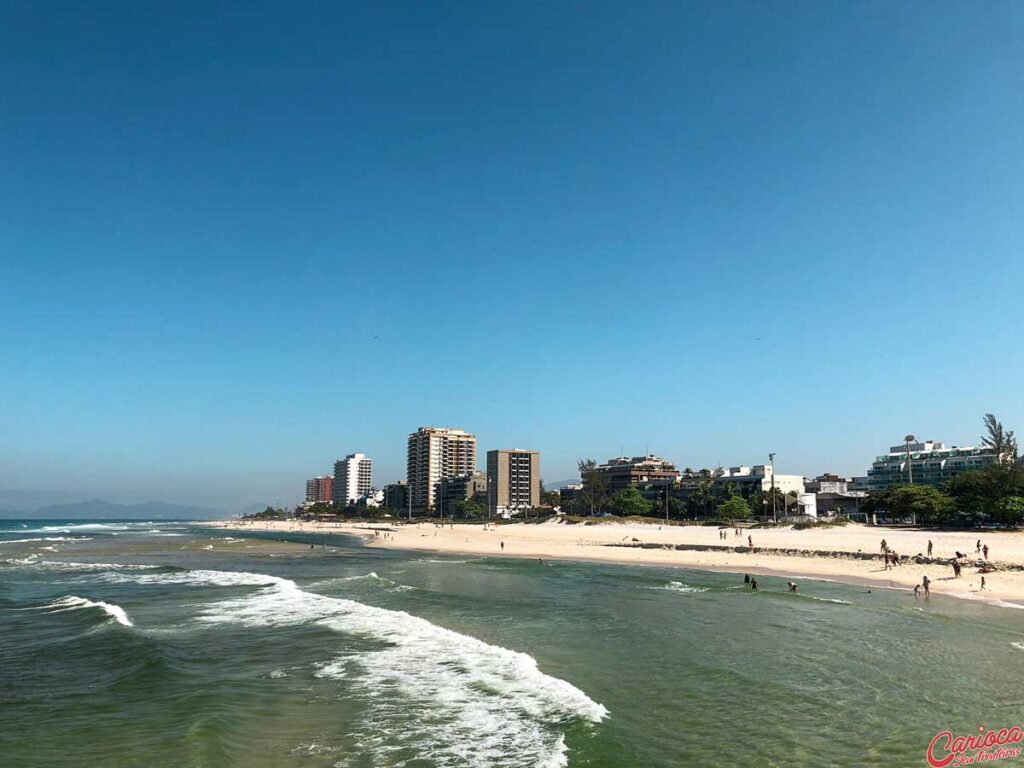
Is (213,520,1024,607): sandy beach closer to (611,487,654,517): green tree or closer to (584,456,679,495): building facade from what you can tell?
(611,487,654,517): green tree

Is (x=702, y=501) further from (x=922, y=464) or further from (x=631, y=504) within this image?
(x=922, y=464)

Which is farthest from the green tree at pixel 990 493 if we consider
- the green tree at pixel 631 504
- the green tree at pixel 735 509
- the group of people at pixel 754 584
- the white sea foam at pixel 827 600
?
the green tree at pixel 631 504

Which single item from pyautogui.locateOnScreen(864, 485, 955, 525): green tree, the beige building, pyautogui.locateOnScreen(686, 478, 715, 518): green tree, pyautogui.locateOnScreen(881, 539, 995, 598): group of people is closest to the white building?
pyautogui.locateOnScreen(686, 478, 715, 518): green tree

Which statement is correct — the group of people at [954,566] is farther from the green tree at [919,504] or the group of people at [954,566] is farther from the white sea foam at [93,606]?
the white sea foam at [93,606]

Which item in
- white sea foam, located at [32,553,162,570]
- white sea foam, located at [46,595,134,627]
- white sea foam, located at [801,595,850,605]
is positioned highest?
white sea foam, located at [46,595,134,627]

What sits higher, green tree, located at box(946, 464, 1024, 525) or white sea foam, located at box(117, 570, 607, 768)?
green tree, located at box(946, 464, 1024, 525)

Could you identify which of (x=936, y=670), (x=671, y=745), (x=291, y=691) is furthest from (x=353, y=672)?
(x=936, y=670)
